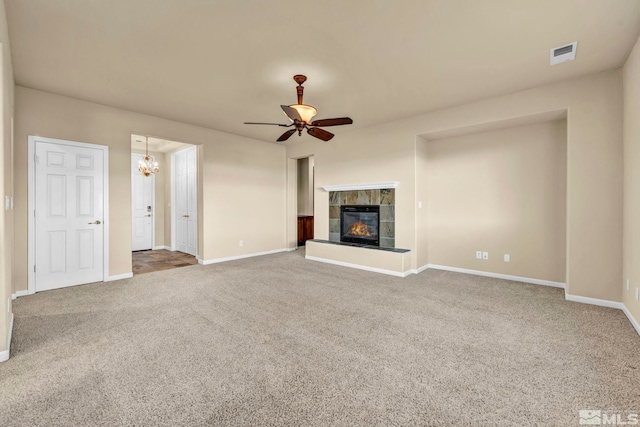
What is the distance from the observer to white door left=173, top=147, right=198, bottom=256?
6.63 metres

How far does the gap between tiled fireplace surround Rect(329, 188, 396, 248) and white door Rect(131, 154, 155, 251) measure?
16.5ft

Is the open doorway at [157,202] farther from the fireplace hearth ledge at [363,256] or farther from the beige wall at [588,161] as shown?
the beige wall at [588,161]

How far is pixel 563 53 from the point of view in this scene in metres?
2.88

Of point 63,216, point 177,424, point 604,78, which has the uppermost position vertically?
point 604,78

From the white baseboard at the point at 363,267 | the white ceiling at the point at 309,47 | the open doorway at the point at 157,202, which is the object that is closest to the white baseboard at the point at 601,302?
the white baseboard at the point at 363,267

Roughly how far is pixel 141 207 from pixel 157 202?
15.8 inches

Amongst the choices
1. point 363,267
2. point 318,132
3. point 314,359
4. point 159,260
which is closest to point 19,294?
point 159,260

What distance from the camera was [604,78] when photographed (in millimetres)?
3273

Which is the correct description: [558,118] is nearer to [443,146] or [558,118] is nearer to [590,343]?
[443,146]

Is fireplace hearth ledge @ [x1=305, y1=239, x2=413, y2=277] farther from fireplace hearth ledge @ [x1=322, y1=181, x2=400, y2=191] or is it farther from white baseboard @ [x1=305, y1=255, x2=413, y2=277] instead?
fireplace hearth ledge @ [x1=322, y1=181, x2=400, y2=191]

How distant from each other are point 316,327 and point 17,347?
2.54 metres

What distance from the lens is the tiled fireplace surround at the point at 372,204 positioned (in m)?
5.24

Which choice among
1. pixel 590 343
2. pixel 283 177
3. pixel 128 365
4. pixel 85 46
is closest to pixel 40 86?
pixel 85 46

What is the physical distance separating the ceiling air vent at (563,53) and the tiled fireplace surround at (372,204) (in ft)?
9.05
